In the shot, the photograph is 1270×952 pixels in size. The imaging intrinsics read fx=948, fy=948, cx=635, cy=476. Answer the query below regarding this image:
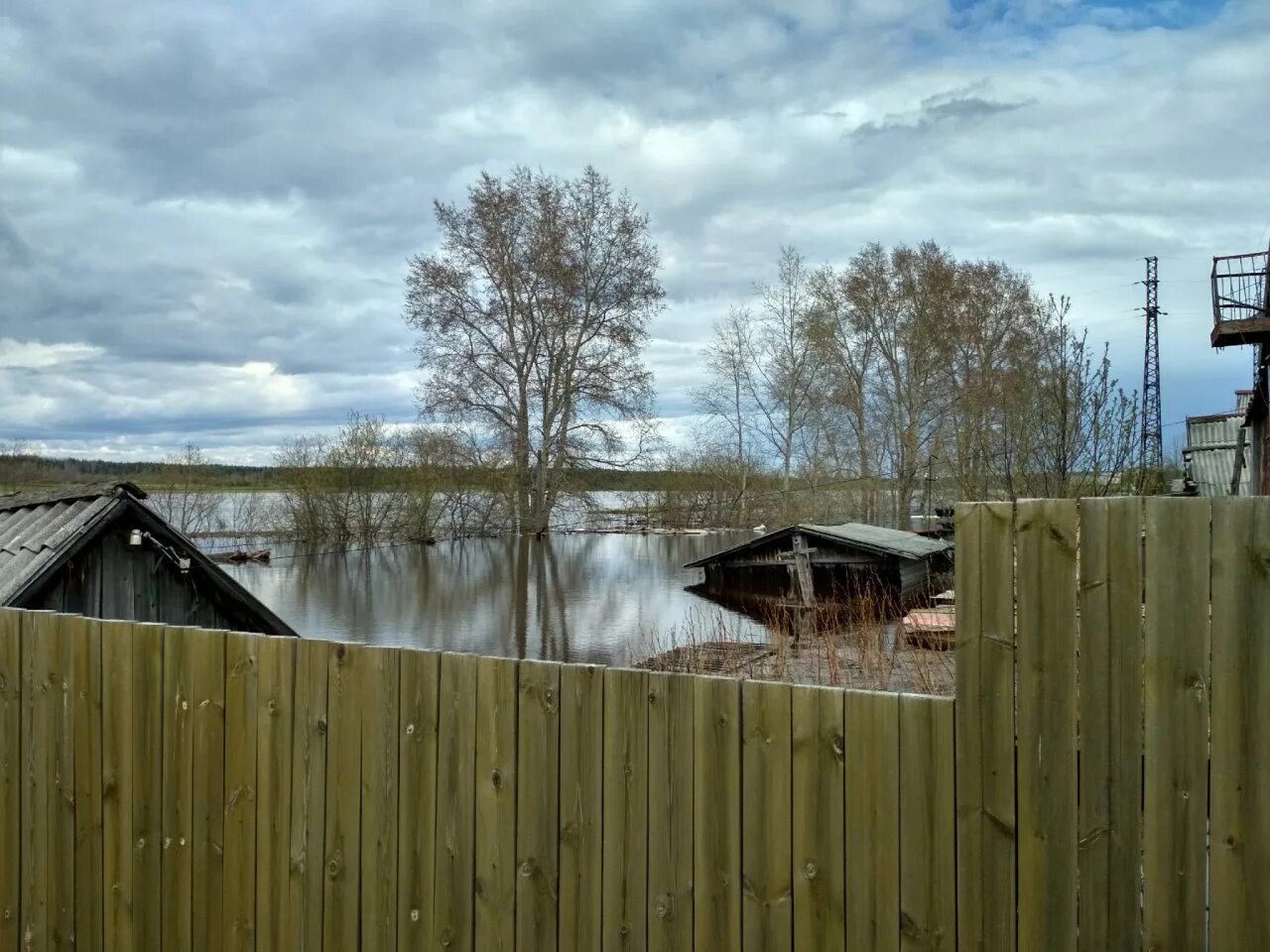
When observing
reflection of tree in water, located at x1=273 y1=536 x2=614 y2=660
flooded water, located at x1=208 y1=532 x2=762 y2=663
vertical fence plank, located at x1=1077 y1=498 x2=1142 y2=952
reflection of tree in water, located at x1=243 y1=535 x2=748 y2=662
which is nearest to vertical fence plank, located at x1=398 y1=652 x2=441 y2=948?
vertical fence plank, located at x1=1077 y1=498 x2=1142 y2=952

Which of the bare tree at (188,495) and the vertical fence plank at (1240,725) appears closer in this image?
the vertical fence plank at (1240,725)

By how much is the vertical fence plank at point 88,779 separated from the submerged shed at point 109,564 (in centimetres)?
253

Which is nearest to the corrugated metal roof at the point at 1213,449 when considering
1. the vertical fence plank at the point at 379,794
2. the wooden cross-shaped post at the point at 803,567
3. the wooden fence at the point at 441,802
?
the wooden cross-shaped post at the point at 803,567

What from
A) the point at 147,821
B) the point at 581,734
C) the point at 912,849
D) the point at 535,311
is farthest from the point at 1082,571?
the point at 535,311

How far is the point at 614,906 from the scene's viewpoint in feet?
8.94

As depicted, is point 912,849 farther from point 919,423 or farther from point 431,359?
point 919,423

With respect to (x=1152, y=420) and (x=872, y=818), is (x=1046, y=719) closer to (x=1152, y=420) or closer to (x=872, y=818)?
(x=872, y=818)

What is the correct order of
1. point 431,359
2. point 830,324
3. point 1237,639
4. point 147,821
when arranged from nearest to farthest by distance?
point 1237,639, point 147,821, point 431,359, point 830,324

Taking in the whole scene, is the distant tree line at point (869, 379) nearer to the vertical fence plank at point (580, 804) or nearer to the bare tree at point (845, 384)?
the bare tree at point (845, 384)

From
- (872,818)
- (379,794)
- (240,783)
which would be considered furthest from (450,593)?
(872,818)

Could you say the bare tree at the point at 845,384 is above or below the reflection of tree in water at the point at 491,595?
above

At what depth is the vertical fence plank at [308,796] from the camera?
316cm

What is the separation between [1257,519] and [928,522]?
108ft

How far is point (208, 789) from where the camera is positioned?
3377mm
